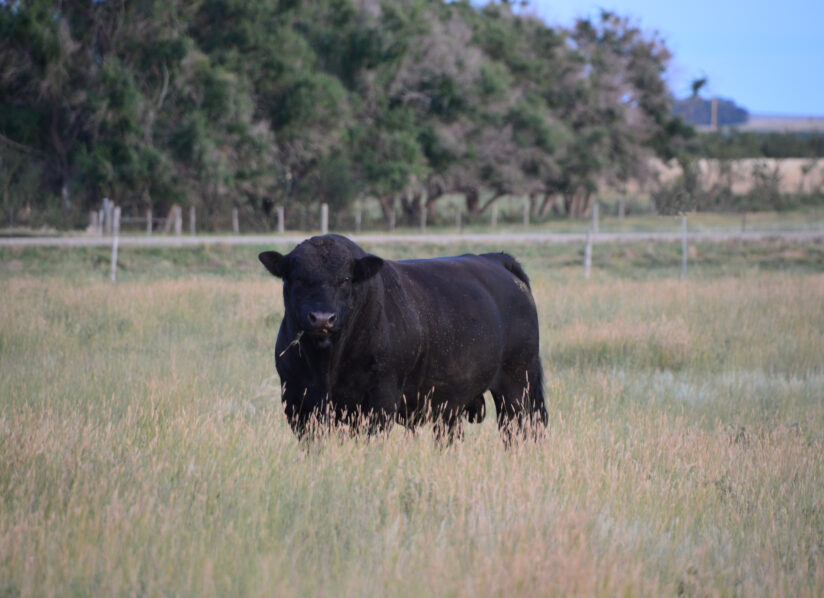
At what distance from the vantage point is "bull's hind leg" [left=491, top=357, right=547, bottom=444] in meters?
7.36

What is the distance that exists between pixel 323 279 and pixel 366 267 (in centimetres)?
30

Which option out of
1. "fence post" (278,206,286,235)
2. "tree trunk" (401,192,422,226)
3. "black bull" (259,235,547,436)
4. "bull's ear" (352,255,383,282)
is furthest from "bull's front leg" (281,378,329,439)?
"tree trunk" (401,192,422,226)

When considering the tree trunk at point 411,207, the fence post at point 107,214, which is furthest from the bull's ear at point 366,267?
the tree trunk at point 411,207

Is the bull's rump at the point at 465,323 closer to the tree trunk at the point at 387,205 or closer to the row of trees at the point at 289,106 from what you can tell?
the row of trees at the point at 289,106

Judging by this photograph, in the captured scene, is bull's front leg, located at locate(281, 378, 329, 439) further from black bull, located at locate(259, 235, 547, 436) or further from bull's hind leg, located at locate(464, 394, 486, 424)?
bull's hind leg, located at locate(464, 394, 486, 424)

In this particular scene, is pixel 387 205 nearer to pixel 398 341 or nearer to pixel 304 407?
pixel 398 341

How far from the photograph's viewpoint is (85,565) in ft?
13.1

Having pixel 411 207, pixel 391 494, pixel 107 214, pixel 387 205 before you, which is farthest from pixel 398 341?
pixel 411 207

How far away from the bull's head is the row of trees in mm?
28892

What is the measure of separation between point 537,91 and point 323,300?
164 feet

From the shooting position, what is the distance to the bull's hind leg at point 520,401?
24.1 feet

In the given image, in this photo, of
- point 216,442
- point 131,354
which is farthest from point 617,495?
point 131,354

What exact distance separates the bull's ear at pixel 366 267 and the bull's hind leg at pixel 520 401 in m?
1.80

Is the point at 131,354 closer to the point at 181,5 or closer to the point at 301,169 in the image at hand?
the point at 181,5
